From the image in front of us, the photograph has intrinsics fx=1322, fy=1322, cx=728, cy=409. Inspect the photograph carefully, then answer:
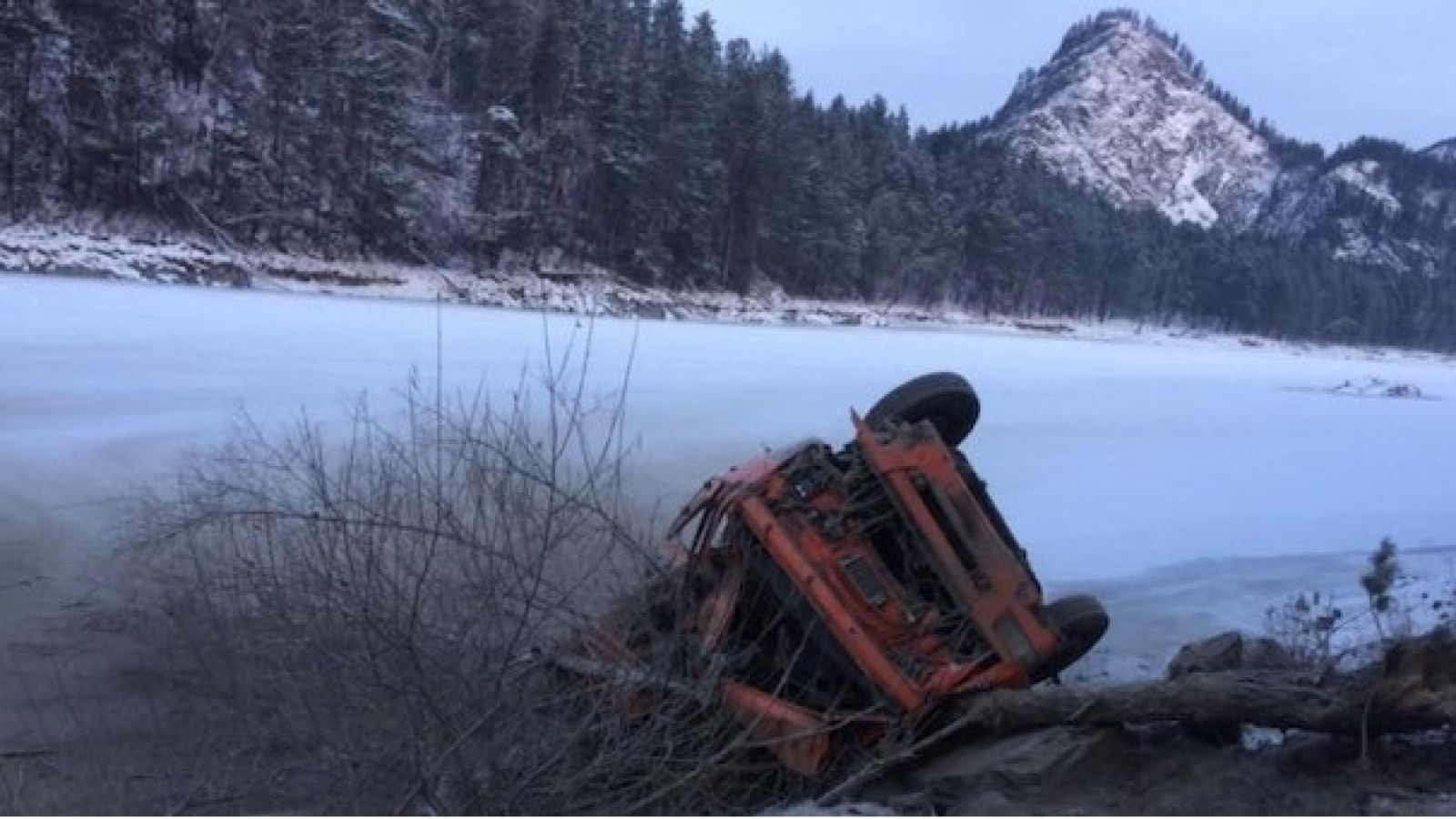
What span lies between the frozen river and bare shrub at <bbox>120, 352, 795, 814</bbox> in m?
0.97

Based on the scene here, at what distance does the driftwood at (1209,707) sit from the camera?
13.3 feet

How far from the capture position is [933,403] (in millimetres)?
6164

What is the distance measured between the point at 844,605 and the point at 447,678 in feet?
4.89

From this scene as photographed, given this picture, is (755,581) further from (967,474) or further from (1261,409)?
(1261,409)

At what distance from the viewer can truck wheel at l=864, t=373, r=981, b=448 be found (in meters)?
6.11

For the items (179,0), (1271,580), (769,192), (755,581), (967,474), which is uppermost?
(179,0)

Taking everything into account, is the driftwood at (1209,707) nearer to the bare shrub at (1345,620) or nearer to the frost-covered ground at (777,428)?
the bare shrub at (1345,620)

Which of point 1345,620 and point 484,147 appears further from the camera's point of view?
point 484,147

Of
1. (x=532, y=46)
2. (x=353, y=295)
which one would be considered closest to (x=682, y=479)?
(x=353, y=295)

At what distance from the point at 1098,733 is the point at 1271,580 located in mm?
5468

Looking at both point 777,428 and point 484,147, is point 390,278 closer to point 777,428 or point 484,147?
point 484,147

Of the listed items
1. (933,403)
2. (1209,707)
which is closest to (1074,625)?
(1209,707)

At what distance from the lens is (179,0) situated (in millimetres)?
40000

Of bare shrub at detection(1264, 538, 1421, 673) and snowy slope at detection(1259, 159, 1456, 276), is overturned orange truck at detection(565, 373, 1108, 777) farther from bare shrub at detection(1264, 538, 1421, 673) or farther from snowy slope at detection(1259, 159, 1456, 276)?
snowy slope at detection(1259, 159, 1456, 276)
